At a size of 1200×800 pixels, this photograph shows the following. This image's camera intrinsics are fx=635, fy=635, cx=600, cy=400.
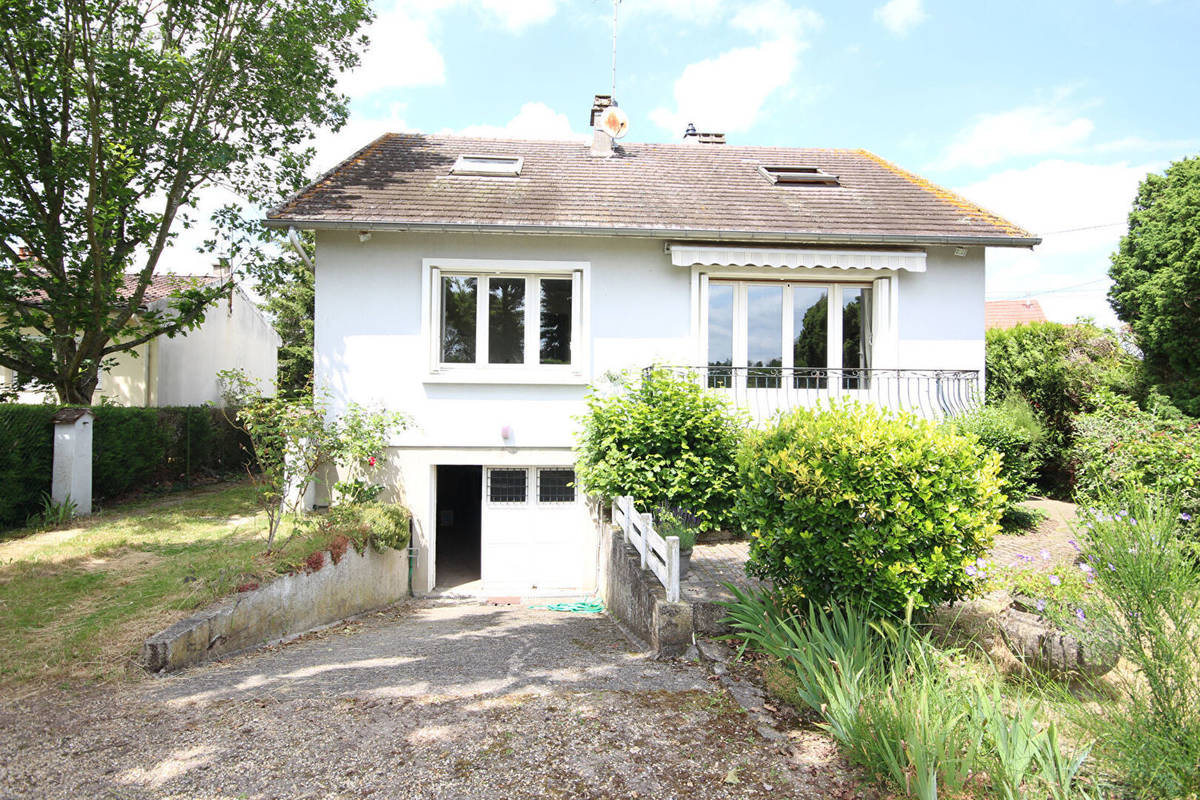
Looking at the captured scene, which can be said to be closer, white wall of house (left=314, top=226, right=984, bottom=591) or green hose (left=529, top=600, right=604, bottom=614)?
green hose (left=529, top=600, right=604, bottom=614)

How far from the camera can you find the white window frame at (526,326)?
11.5 metres

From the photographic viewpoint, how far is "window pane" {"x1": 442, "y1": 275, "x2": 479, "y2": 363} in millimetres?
11750

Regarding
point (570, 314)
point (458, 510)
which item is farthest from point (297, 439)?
point (458, 510)

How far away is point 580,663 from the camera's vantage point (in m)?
6.22

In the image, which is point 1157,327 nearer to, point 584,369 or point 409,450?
point 584,369

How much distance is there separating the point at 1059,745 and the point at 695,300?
919cm

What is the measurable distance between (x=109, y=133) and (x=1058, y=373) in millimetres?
20198

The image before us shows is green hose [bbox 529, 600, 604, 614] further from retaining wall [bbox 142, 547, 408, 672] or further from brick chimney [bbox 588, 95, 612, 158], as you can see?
brick chimney [bbox 588, 95, 612, 158]

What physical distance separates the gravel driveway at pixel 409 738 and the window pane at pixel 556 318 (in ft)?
22.0

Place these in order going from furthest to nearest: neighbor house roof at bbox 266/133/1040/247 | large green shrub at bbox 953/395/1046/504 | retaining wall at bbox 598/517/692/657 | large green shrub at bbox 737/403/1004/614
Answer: neighbor house roof at bbox 266/133/1040/247, large green shrub at bbox 953/395/1046/504, retaining wall at bbox 598/517/692/657, large green shrub at bbox 737/403/1004/614

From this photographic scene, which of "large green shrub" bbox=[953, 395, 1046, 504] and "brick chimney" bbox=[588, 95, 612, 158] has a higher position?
"brick chimney" bbox=[588, 95, 612, 158]

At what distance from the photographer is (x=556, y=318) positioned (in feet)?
39.2

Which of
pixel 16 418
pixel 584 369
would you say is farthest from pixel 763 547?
pixel 16 418

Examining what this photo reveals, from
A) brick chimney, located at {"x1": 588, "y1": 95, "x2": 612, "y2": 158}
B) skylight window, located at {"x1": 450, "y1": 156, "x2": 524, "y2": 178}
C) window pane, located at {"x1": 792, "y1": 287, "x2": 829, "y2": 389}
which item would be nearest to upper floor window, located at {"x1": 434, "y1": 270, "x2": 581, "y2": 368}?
skylight window, located at {"x1": 450, "y1": 156, "x2": 524, "y2": 178}
